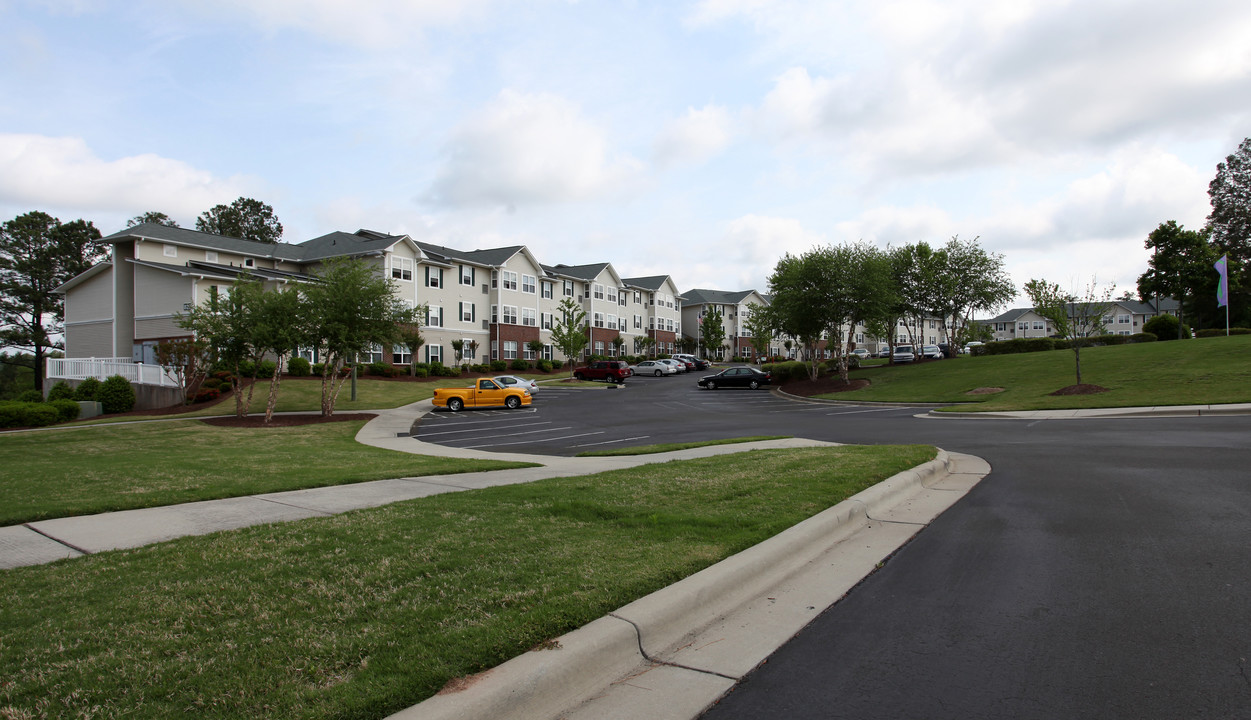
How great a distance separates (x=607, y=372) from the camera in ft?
169

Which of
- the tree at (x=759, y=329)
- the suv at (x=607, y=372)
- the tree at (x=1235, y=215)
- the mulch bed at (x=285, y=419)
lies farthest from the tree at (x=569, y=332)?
the tree at (x=1235, y=215)

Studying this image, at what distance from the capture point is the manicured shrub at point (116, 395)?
101ft

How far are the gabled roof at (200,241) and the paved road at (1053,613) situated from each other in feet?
158

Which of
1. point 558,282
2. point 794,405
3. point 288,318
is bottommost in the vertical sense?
point 794,405

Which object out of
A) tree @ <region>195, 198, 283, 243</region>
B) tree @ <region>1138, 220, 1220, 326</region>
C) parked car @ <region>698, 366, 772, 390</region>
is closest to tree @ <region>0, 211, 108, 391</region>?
tree @ <region>195, 198, 283, 243</region>

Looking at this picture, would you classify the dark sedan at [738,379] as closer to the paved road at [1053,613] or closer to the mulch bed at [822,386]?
the mulch bed at [822,386]

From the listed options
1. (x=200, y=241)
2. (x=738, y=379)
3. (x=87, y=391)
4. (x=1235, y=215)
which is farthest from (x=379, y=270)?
(x=1235, y=215)

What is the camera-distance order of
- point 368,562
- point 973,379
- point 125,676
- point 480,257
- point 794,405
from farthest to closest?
point 480,257 < point 973,379 < point 794,405 < point 368,562 < point 125,676

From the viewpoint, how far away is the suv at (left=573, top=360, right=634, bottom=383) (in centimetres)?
5150

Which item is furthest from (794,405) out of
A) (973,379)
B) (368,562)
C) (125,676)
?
(125,676)

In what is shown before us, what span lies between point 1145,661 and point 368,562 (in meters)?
5.16

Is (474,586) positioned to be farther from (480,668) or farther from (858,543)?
(858,543)

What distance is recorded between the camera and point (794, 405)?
32.4 m

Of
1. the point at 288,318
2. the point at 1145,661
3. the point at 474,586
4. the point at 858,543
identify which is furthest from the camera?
the point at 288,318
